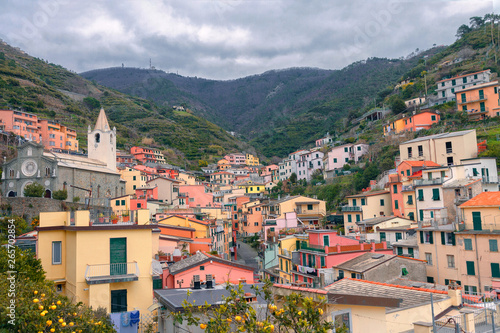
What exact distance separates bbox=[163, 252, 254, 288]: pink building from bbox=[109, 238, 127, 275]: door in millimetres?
5418

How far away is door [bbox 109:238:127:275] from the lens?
15.0m

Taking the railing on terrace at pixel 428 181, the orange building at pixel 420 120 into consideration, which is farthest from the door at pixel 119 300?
the orange building at pixel 420 120

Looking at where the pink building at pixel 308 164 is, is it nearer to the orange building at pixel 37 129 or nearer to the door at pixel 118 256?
the orange building at pixel 37 129

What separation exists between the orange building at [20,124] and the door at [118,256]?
71.3m

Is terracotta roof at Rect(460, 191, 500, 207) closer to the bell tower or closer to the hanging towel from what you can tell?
the hanging towel

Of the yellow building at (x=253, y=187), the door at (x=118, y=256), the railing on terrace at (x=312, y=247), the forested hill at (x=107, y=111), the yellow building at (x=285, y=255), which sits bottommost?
the yellow building at (x=285, y=255)

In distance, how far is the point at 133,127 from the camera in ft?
456

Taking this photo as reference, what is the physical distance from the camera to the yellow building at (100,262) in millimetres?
14625

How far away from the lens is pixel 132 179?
233 feet

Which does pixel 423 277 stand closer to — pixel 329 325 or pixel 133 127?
pixel 329 325

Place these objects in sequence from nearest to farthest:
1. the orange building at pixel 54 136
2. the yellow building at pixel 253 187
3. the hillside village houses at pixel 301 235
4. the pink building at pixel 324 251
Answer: the hillside village houses at pixel 301 235
the pink building at pixel 324 251
the yellow building at pixel 253 187
the orange building at pixel 54 136

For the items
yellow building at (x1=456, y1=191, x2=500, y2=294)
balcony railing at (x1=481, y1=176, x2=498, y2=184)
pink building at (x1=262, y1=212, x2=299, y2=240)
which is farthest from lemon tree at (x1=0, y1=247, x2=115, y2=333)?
pink building at (x1=262, y1=212, x2=299, y2=240)

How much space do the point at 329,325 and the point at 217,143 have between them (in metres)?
135

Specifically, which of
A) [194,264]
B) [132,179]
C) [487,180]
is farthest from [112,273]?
[132,179]
